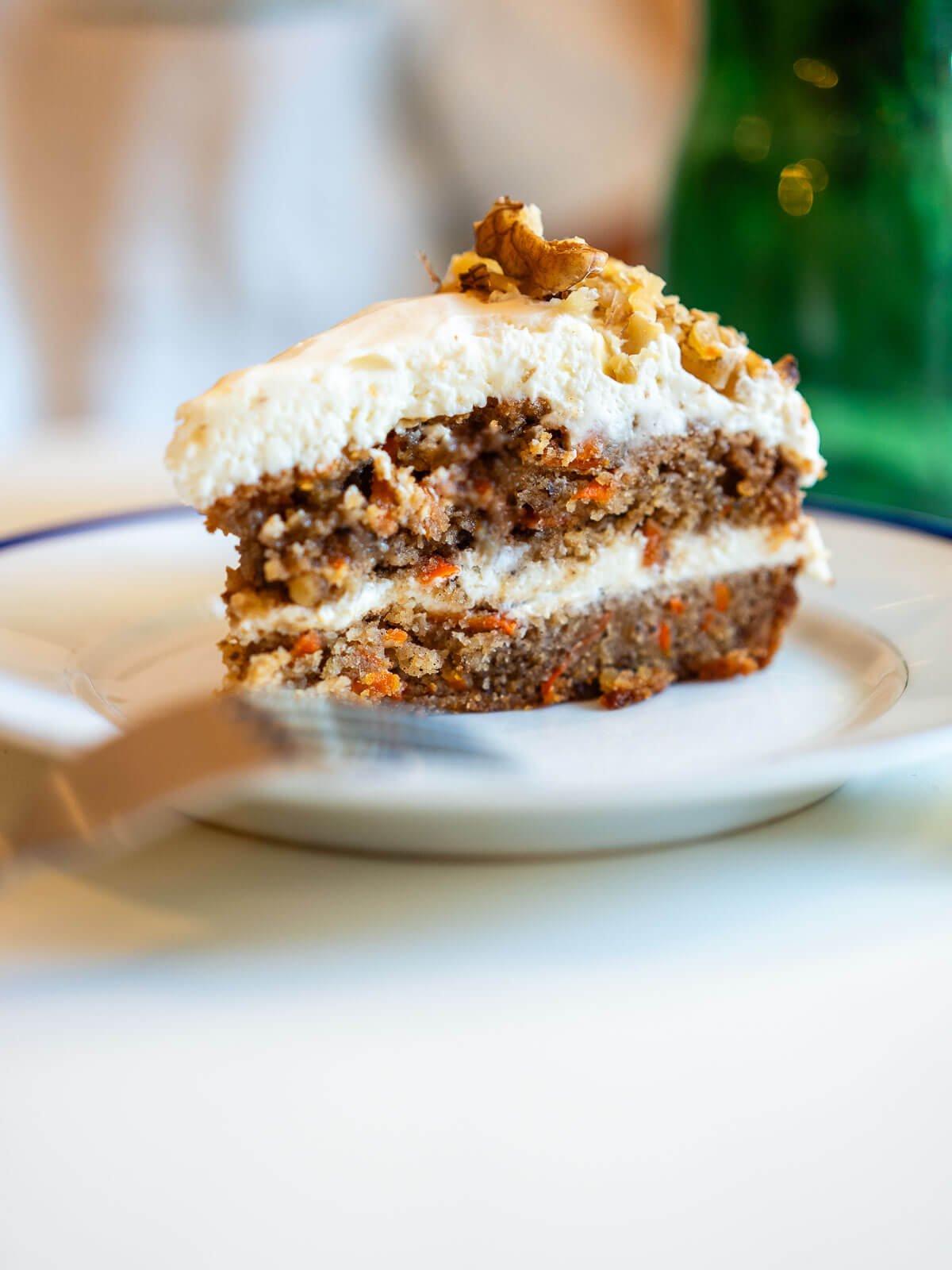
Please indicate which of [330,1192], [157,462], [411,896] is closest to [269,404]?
[411,896]

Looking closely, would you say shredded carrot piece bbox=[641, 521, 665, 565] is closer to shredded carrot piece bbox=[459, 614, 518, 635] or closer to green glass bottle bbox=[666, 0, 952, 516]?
shredded carrot piece bbox=[459, 614, 518, 635]

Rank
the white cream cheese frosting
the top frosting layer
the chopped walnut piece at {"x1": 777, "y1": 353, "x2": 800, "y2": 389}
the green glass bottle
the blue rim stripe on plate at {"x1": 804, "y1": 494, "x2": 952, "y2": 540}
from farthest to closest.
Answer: the green glass bottle → the blue rim stripe on plate at {"x1": 804, "y1": 494, "x2": 952, "y2": 540} → the chopped walnut piece at {"x1": 777, "y1": 353, "x2": 800, "y2": 389} → the white cream cheese frosting → the top frosting layer

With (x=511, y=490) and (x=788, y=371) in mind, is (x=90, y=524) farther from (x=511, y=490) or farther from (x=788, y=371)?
(x=788, y=371)

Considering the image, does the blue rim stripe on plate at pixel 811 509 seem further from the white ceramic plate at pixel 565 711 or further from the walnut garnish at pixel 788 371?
the walnut garnish at pixel 788 371

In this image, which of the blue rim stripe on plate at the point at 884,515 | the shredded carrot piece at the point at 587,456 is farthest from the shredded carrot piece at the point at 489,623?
the blue rim stripe on plate at the point at 884,515

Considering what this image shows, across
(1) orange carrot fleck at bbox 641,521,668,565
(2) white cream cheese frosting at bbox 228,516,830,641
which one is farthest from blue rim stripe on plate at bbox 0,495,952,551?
(1) orange carrot fleck at bbox 641,521,668,565

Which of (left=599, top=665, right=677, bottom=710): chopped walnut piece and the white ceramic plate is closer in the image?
the white ceramic plate
